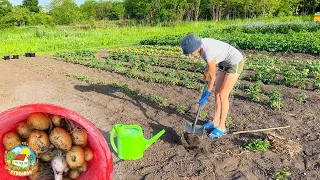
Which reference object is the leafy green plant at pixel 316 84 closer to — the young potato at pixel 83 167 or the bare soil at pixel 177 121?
the bare soil at pixel 177 121

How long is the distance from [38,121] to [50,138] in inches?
6.2

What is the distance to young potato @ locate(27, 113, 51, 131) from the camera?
7.92 feet

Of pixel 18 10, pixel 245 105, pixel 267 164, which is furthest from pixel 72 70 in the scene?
pixel 18 10

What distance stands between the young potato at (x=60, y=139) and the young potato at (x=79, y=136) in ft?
0.21

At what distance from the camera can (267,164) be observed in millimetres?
3865

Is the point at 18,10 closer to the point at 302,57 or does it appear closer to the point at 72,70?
the point at 72,70

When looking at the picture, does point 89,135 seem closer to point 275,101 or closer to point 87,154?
point 87,154

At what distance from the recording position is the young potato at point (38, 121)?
2414mm

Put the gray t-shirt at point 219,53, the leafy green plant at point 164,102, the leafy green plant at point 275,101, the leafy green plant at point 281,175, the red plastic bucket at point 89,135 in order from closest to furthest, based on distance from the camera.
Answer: the red plastic bucket at point 89,135 < the leafy green plant at point 281,175 < the gray t-shirt at point 219,53 < the leafy green plant at point 275,101 < the leafy green plant at point 164,102

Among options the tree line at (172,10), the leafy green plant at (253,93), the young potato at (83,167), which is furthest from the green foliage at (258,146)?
the tree line at (172,10)

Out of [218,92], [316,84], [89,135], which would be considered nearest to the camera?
[89,135]

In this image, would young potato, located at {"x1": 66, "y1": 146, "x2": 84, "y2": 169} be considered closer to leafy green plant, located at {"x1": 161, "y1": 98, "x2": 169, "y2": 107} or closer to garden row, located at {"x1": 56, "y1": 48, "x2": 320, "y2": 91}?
leafy green plant, located at {"x1": 161, "y1": 98, "x2": 169, "y2": 107}

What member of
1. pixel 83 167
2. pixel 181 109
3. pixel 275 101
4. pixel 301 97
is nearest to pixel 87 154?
pixel 83 167

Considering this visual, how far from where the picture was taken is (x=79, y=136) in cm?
250
